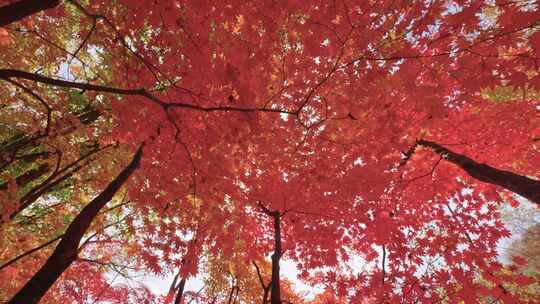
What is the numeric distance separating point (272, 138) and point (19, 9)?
4492mm

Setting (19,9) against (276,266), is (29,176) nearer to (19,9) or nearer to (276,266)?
(19,9)

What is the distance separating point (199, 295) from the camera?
13.6 meters

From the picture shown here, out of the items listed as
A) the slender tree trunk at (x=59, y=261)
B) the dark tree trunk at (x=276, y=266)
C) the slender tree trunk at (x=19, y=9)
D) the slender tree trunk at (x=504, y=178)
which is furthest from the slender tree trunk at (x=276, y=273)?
the slender tree trunk at (x=19, y=9)

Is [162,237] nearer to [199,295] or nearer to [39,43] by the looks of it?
[39,43]

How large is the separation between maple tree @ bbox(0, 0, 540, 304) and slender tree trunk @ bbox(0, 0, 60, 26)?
0.5 inches

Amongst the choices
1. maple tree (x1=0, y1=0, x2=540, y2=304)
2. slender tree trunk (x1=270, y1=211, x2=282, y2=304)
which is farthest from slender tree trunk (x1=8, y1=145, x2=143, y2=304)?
slender tree trunk (x1=270, y1=211, x2=282, y2=304)

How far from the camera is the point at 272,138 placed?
6.24 metres

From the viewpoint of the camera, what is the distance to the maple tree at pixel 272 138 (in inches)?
172

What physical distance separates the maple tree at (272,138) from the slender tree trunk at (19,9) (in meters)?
0.01

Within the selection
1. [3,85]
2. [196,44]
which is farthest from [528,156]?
[3,85]

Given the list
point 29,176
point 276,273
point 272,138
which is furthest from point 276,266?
point 29,176

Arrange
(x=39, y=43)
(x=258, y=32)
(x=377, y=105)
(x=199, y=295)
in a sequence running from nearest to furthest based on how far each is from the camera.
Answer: (x=258, y=32)
(x=377, y=105)
(x=39, y=43)
(x=199, y=295)

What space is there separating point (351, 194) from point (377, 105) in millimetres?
2116

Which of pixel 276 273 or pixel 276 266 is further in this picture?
pixel 276 266
